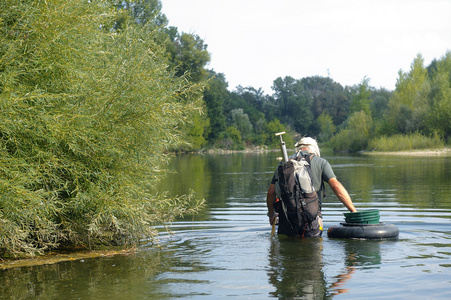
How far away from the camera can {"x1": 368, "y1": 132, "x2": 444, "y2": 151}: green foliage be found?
58.9 m

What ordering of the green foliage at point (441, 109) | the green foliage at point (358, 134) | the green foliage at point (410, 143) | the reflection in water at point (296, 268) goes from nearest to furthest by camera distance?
1. the reflection in water at point (296, 268)
2. the green foliage at point (410, 143)
3. the green foliage at point (441, 109)
4. the green foliage at point (358, 134)

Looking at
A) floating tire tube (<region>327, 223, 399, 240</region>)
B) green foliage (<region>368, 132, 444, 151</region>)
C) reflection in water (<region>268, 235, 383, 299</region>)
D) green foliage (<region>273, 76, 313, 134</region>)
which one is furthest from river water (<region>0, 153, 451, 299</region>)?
green foliage (<region>273, 76, 313, 134</region>)

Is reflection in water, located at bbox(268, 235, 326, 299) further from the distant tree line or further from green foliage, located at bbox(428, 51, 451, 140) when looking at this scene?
green foliage, located at bbox(428, 51, 451, 140)

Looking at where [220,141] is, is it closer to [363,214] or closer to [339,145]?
[339,145]

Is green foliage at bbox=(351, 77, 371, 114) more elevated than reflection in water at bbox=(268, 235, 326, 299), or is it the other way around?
green foliage at bbox=(351, 77, 371, 114)

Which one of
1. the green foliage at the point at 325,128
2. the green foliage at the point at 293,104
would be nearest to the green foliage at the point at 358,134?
the green foliage at the point at 325,128

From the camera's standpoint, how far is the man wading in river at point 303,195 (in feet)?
28.4

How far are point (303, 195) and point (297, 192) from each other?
0.36ft

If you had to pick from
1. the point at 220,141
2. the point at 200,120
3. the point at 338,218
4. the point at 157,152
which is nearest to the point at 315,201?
the point at 157,152

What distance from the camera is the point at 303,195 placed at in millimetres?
8664

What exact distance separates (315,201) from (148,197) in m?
3.05

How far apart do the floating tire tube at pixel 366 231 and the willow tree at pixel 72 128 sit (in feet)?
9.51

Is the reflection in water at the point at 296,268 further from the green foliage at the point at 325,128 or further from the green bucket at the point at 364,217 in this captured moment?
the green foliage at the point at 325,128

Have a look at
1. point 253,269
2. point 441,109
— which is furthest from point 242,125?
point 253,269
